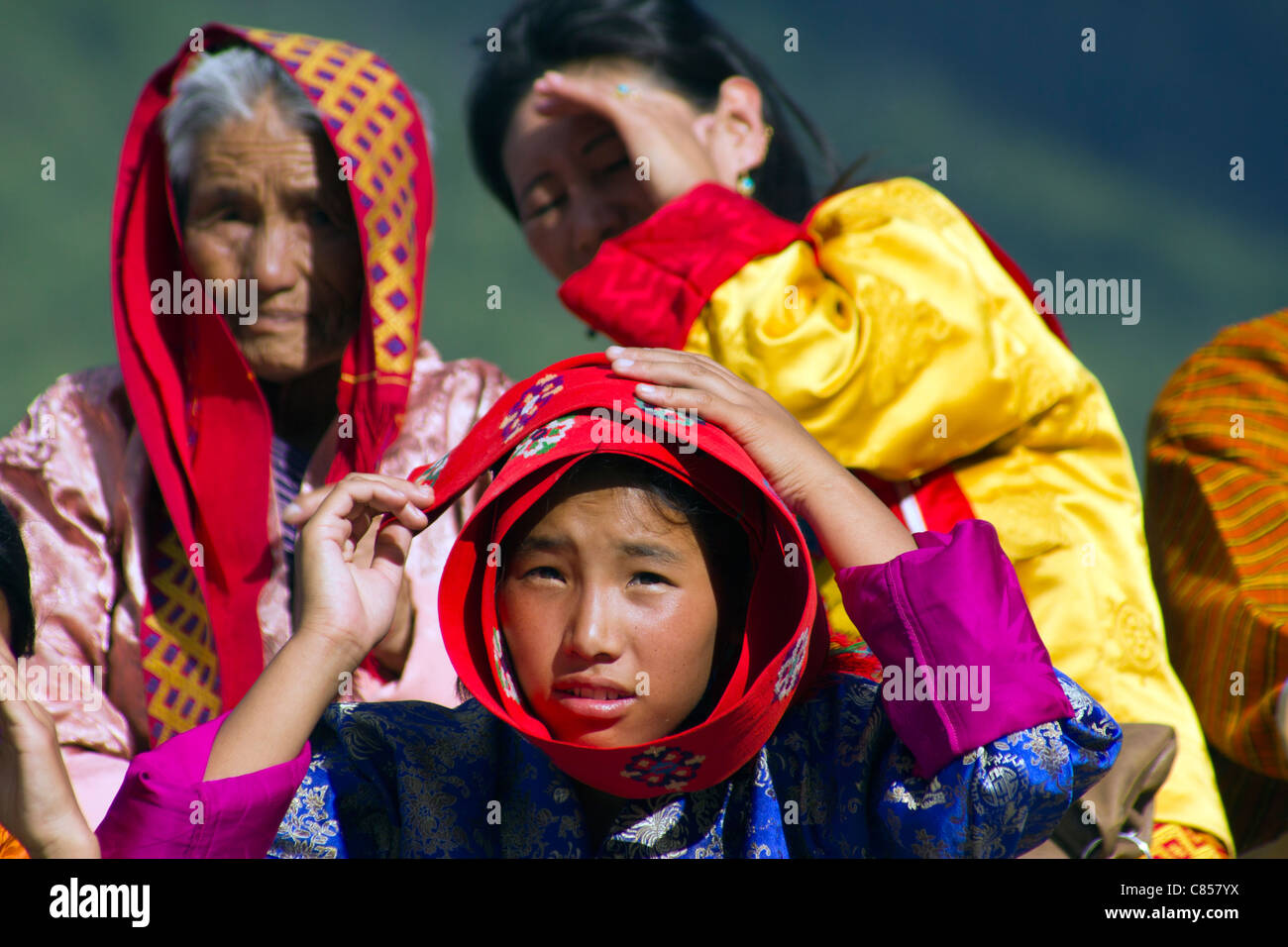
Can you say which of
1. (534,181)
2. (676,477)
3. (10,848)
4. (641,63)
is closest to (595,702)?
(676,477)

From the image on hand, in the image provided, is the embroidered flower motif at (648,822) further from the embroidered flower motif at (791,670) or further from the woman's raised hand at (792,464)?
the woman's raised hand at (792,464)

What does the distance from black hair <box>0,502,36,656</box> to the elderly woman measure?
0.84ft

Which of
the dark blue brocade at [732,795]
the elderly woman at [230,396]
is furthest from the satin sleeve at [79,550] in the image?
the dark blue brocade at [732,795]

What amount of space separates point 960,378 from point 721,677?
2.53 feet

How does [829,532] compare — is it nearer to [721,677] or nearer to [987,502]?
[721,677]

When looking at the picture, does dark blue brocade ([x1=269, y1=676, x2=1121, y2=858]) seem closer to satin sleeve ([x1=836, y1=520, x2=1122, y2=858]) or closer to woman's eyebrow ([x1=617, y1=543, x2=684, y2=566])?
satin sleeve ([x1=836, y1=520, x2=1122, y2=858])

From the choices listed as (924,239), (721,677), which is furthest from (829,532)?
(924,239)

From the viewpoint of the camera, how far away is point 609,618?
1.56 metres

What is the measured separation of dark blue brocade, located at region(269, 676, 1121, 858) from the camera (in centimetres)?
154

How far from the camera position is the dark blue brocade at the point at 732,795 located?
1540 mm

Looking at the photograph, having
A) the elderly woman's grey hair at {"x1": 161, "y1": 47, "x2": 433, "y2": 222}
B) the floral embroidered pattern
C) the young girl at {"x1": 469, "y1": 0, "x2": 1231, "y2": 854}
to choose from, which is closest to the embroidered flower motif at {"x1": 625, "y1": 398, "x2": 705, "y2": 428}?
the floral embroidered pattern

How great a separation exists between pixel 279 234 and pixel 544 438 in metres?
1.08

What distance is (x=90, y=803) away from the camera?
2146 millimetres

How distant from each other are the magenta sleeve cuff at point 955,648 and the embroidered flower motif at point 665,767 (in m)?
0.24
